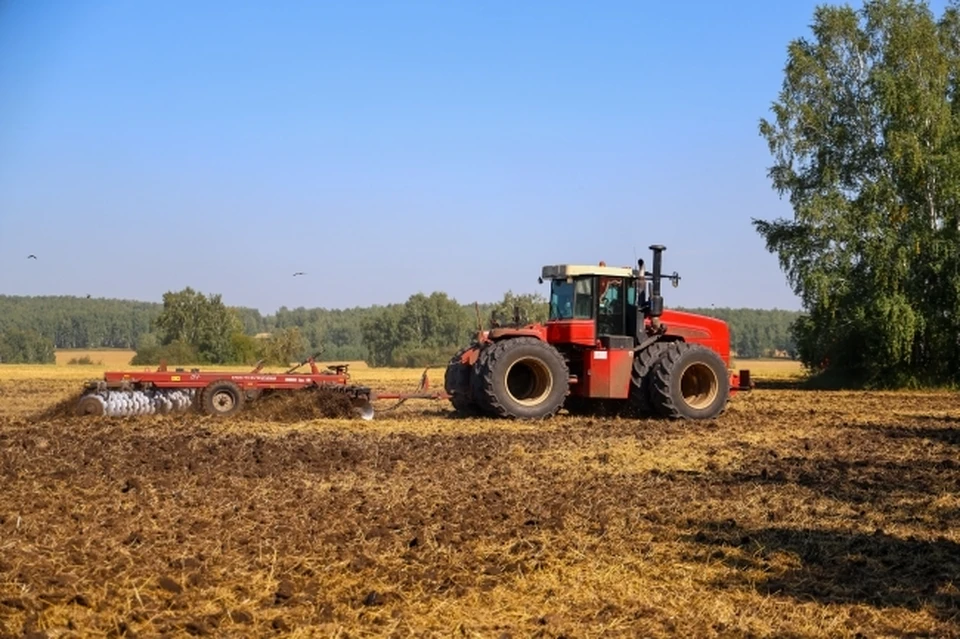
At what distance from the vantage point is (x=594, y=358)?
18062mm

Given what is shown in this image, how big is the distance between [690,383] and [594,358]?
202 cm

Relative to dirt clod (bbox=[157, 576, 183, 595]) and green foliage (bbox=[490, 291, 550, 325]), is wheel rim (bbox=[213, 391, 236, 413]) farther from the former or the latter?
green foliage (bbox=[490, 291, 550, 325])

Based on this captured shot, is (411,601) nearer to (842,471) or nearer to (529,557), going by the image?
(529,557)

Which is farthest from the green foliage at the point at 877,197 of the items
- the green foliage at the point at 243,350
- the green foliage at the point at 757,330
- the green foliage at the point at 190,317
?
the green foliage at the point at 757,330

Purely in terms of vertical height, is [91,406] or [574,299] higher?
[574,299]

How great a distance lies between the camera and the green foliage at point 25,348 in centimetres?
8188

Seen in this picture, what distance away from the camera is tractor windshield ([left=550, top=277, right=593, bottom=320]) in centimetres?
1831

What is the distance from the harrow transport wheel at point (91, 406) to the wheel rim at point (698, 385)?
29.2ft

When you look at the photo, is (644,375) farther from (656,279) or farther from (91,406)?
(91,406)

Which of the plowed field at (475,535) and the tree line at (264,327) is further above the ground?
the tree line at (264,327)

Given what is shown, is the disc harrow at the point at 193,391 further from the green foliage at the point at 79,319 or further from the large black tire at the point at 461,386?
the green foliage at the point at 79,319

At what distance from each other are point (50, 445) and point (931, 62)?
2651 cm

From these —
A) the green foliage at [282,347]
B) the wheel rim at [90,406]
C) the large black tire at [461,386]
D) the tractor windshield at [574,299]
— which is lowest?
the wheel rim at [90,406]

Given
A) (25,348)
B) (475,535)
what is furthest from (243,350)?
(475,535)
